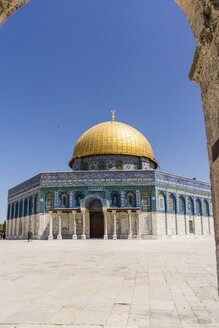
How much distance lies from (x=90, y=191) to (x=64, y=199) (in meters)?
2.87

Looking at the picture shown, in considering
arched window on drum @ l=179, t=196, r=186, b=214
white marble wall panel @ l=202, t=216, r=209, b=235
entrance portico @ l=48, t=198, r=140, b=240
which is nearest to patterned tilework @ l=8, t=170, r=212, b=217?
entrance portico @ l=48, t=198, r=140, b=240

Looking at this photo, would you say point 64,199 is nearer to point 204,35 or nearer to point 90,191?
point 90,191

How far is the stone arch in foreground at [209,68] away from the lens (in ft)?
8.40

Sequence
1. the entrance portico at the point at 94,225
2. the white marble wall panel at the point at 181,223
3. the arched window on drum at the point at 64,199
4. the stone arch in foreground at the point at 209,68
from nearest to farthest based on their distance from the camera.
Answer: the stone arch in foreground at the point at 209,68 < the entrance portico at the point at 94,225 < the arched window on drum at the point at 64,199 < the white marble wall panel at the point at 181,223

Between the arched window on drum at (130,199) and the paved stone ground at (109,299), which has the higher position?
the arched window on drum at (130,199)

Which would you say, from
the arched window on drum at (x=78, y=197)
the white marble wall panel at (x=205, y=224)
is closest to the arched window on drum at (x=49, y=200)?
the arched window on drum at (x=78, y=197)

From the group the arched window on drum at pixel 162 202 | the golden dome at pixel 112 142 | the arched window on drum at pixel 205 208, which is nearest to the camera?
the arched window on drum at pixel 162 202

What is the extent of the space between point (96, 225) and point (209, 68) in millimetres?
28462

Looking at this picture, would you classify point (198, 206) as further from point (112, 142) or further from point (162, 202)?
point (112, 142)

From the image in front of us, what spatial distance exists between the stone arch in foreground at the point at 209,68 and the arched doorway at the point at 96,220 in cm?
2803

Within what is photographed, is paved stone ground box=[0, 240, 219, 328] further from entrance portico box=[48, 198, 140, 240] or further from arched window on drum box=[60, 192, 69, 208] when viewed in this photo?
arched window on drum box=[60, 192, 69, 208]

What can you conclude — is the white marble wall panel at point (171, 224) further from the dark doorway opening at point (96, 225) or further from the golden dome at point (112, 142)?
the golden dome at point (112, 142)

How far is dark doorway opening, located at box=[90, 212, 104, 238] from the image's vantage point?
30.0 meters

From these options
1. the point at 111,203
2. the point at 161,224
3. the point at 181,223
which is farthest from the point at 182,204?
the point at 111,203
